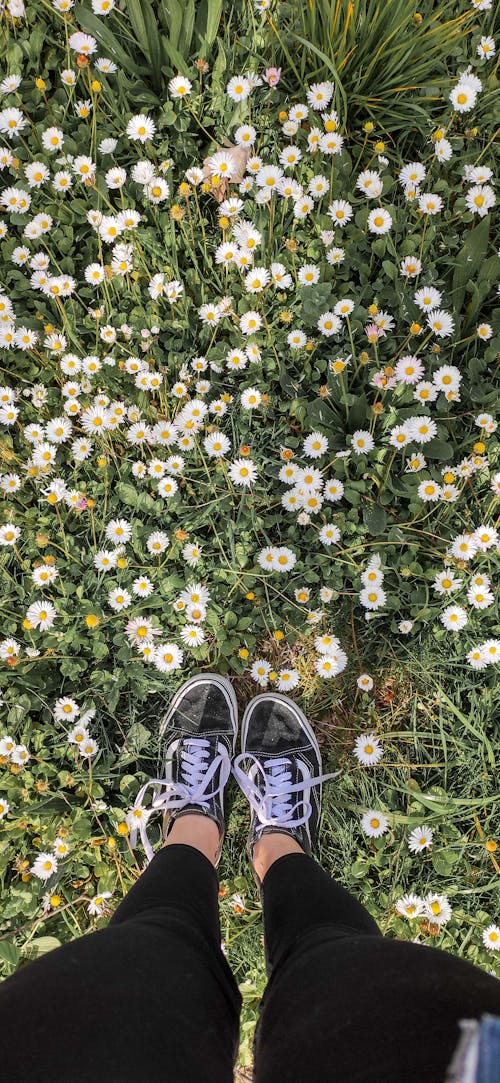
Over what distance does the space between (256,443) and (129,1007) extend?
4.35ft

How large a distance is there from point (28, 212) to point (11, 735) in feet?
5.06

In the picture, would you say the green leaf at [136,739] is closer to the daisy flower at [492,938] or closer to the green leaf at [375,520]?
the green leaf at [375,520]

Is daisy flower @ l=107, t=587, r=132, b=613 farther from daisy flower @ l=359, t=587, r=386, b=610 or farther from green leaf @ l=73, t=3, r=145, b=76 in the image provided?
green leaf @ l=73, t=3, r=145, b=76

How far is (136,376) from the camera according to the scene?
6.05ft

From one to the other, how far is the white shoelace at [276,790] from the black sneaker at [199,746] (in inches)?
2.7

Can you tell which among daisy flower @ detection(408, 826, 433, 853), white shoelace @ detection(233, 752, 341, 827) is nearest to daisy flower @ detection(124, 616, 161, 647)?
white shoelace @ detection(233, 752, 341, 827)

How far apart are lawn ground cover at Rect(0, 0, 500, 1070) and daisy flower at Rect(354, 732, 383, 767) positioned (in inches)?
1.2

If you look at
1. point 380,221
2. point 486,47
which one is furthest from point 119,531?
point 486,47

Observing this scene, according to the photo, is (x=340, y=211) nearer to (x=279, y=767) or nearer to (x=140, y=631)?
(x=140, y=631)

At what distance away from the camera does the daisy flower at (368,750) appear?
5.84ft

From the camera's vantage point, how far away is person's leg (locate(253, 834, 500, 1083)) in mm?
780

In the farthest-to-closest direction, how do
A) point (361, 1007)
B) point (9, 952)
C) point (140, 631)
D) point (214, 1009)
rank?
1. point (140, 631)
2. point (9, 952)
3. point (214, 1009)
4. point (361, 1007)

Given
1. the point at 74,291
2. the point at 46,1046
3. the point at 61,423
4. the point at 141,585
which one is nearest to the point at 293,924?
the point at 46,1046

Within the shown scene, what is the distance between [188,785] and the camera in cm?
178
